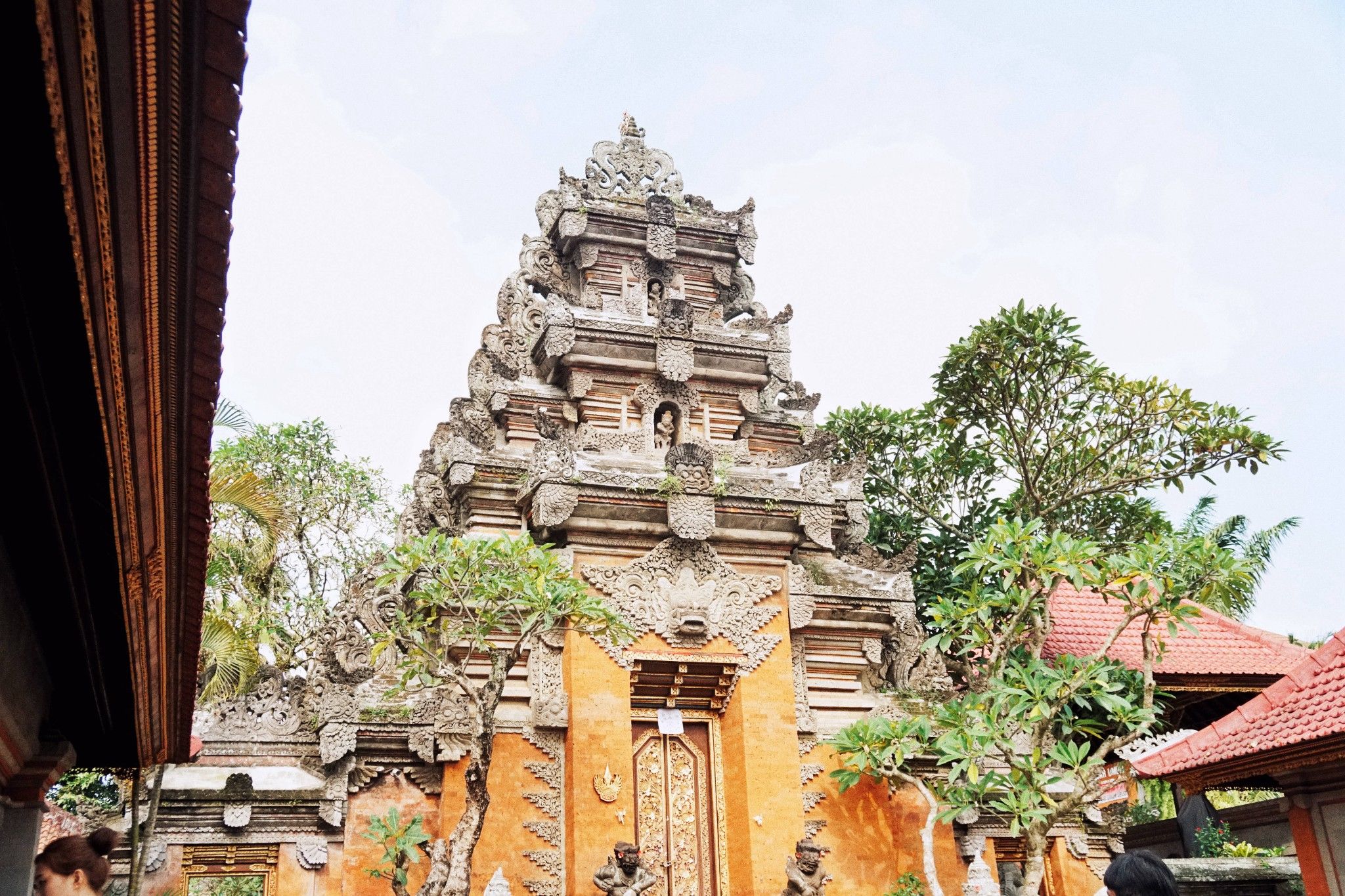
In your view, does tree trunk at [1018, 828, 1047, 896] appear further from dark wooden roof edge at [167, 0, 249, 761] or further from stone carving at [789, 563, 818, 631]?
dark wooden roof edge at [167, 0, 249, 761]

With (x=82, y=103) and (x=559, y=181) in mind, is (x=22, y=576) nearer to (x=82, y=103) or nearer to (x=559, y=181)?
(x=82, y=103)

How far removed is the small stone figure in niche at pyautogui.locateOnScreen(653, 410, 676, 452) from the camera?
15406 millimetres

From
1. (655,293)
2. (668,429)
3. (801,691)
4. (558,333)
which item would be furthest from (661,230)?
(801,691)

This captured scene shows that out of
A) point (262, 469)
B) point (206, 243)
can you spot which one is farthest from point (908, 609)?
point (262, 469)

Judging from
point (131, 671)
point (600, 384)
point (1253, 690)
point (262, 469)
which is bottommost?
point (131, 671)

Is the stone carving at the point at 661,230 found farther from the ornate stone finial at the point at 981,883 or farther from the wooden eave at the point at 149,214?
the wooden eave at the point at 149,214

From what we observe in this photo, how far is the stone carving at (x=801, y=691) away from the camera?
13.5 meters

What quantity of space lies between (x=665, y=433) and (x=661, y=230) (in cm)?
315

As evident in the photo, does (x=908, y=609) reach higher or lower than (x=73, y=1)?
higher

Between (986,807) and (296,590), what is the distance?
696 inches

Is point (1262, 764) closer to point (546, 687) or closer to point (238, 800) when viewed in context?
point (546, 687)

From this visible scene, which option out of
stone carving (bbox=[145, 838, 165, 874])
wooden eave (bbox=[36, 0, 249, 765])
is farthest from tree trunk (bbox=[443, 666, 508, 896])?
wooden eave (bbox=[36, 0, 249, 765])

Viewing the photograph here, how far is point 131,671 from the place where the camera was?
18.9 ft

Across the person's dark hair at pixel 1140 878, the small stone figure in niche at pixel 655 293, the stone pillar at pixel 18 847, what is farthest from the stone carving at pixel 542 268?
the person's dark hair at pixel 1140 878
